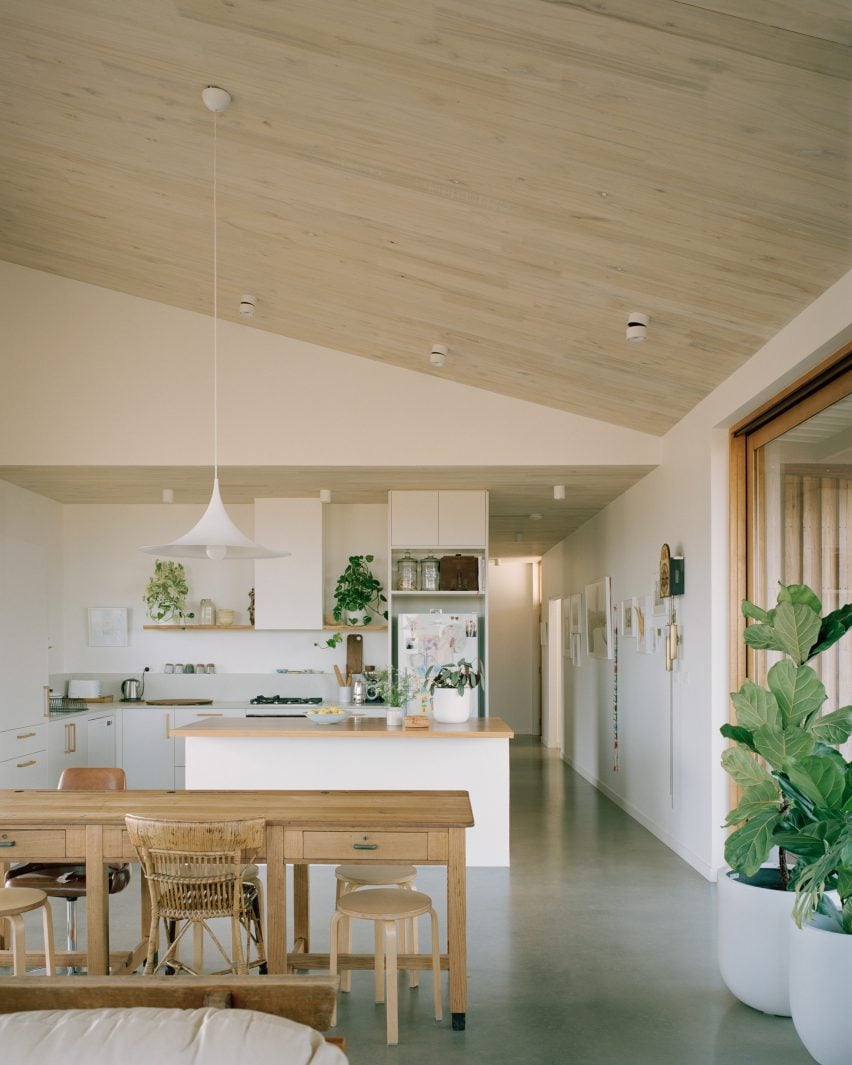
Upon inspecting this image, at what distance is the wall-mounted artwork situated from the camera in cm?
850

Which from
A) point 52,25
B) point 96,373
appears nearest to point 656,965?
point 52,25

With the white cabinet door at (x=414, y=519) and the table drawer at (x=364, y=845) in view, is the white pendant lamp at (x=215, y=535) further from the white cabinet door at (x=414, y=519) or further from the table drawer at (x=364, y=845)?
the white cabinet door at (x=414, y=519)

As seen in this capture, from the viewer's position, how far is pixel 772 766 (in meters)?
3.41

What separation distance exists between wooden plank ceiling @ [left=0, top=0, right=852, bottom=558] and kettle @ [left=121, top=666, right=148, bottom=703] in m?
3.93

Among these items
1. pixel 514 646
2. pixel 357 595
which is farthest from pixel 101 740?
pixel 514 646

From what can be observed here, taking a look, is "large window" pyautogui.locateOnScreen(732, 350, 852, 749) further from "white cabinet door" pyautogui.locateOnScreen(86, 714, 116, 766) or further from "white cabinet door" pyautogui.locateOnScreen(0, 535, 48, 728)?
"white cabinet door" pyautogui.locateOnScreen(86, 714, 116, 766)

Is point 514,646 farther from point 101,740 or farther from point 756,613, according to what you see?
point 756,613

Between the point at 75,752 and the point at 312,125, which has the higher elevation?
the point at 312,125

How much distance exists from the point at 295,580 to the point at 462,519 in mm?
1484

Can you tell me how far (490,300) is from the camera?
16.2ft

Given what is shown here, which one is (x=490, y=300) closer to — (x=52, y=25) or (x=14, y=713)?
(x=52, y=25)

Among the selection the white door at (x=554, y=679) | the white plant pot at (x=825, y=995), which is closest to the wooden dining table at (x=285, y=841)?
the white plant pot at (x=825, y=995)

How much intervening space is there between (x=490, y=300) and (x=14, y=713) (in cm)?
434

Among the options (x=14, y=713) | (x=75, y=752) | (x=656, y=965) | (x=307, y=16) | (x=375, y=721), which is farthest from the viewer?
(x=75, y=752)
